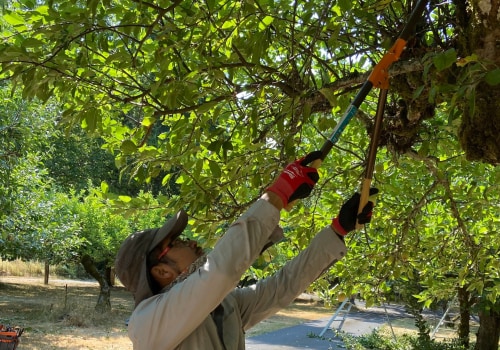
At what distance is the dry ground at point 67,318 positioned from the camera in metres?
13.1

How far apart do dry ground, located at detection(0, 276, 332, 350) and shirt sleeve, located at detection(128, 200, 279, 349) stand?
11411 millimetres

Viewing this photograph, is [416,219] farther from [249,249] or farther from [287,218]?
[249,249]

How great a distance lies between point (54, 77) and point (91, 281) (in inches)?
1236

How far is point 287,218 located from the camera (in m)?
4.32

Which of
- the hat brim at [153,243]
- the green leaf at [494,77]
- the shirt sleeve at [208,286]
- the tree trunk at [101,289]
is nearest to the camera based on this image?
the green leaf at [494,77]

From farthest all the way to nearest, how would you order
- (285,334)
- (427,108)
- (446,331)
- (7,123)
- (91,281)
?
(91,281)
(446,331)
(285,334)
(7,123)
(427,108)

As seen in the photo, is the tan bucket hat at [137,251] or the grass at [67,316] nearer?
the tan bucket hat at [137,251]

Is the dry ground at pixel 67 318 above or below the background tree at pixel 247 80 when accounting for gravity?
below

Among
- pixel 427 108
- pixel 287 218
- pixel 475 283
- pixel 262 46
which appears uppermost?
pixel 262 46

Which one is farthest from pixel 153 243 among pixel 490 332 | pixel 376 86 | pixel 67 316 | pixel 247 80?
pixel 67 316

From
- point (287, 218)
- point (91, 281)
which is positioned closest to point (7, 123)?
point (287, 218)

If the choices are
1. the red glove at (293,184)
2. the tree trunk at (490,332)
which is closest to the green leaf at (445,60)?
the red glove at (293,184)

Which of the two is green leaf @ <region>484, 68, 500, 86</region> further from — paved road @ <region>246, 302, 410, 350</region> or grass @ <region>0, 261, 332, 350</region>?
paved road @ <region>246, 302, 410, 350</region>

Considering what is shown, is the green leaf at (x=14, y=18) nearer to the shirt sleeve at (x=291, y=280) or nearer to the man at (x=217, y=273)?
the man at (x=217, y=273)
